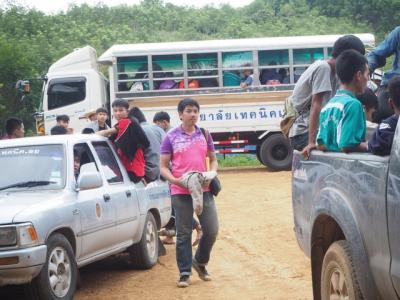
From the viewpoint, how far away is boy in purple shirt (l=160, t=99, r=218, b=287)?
7.27 m

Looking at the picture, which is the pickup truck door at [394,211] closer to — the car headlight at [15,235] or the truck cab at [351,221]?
the truck cab at [351,221]

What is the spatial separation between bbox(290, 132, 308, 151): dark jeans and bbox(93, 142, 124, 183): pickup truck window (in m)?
2.45

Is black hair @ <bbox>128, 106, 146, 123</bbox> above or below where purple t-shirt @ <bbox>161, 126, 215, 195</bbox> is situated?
above

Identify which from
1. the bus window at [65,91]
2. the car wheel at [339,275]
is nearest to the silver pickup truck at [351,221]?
the car wheel at [339,275]

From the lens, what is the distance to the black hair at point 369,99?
5.81 meters

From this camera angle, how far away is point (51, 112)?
790 inches

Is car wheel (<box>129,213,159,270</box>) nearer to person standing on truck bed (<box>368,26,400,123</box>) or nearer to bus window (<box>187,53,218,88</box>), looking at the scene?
person standing on truck bed (<box>368,26,400,123</box>)

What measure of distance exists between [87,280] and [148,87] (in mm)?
11821

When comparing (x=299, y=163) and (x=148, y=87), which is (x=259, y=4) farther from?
(x=299, y=163)

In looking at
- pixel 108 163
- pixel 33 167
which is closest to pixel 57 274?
pixel 33 167

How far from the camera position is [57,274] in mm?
6328

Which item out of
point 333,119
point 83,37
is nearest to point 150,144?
point 333,119

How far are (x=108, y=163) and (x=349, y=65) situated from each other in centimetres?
389

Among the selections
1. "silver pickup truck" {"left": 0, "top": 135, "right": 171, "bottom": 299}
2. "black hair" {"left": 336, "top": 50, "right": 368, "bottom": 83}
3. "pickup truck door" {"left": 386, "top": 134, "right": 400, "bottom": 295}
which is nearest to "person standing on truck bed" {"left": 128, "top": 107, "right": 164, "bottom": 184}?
"silver pickup truck" {"left": 0, "top": 135, "right": 171, "bottom": 299}
